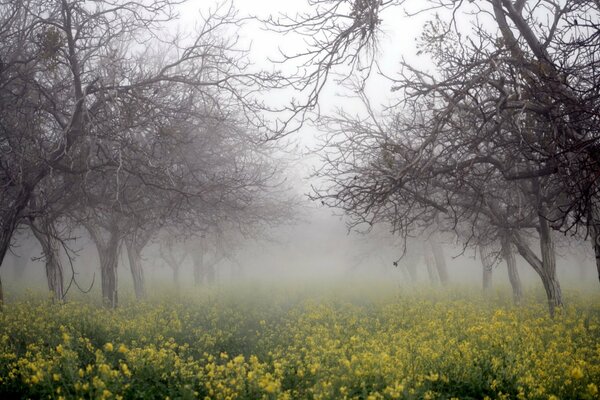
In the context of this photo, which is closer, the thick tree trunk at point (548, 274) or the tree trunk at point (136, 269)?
the thick tree trunk at point (548, 274)

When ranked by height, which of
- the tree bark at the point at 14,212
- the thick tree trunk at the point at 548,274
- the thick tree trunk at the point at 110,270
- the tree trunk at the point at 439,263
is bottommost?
the tree trunk at the point at 439,263

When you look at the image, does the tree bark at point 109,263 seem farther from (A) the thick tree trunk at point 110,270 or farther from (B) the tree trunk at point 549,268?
(B) the tree trunk at point 549,268

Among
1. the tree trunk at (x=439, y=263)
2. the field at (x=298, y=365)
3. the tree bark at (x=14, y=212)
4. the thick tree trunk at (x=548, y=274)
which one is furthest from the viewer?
the tree trunk at (x=439, y=263)

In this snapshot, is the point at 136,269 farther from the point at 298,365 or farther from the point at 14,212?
the point at 298,365

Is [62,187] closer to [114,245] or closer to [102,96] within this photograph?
[102,96]

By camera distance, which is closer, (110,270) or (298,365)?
(298,365)

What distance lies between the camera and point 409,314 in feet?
38.7

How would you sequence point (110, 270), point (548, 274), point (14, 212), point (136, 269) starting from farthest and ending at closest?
point (136, 269), point (110, 270), point (548, 274), point (14, 212)

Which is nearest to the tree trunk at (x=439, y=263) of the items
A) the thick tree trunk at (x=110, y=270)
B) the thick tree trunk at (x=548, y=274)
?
the thick tree trunk at (x=548, y=274)

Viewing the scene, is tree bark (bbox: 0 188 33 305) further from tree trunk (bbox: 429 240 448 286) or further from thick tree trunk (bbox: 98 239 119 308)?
tree trunk (bbox: 429 240 448 286)

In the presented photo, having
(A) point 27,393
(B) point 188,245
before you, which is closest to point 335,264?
(B) point 188,245

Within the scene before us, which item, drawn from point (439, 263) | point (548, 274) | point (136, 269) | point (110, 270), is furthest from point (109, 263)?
point (439, 263)

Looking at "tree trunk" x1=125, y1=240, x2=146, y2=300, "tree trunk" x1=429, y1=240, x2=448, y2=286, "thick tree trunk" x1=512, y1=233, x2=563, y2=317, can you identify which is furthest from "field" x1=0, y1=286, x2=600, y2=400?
"tree trunk" x1=429, y1=240, x2=448, y2=286

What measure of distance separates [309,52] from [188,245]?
984 inches
